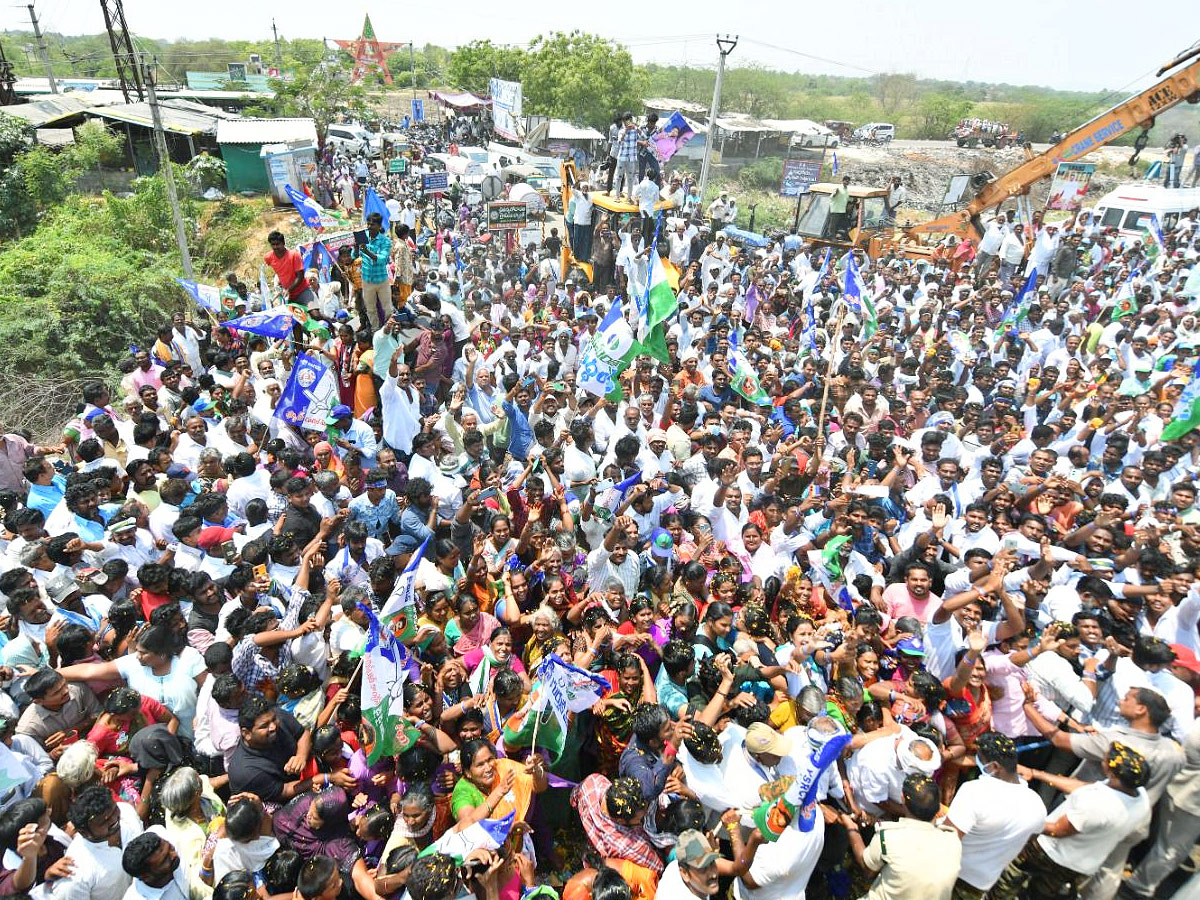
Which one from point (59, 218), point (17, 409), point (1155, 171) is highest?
point (1155, 171)

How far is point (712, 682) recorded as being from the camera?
12.4 ft

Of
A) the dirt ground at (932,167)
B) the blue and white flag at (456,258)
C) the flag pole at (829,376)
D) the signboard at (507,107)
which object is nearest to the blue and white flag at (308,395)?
the flag pole at (829,376)

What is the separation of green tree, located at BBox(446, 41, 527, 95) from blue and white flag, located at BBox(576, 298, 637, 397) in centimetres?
4758

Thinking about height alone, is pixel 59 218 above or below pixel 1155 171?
below

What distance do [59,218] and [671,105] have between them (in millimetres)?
37848

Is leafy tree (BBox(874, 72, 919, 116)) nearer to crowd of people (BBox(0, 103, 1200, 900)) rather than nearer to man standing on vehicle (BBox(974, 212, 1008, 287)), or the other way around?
man standing on vehicle (BBox(974, 212, 1008, 287))

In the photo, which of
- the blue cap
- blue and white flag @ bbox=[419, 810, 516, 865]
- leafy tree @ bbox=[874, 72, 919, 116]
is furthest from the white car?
leafy tree @ bbox=[874, 72, 919, 116]

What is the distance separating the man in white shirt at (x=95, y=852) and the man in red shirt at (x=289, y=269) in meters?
6.94

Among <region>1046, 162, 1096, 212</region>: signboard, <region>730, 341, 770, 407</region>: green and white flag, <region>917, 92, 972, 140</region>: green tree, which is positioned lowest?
<region>730, 341, 770, 407</region>: green and white flag

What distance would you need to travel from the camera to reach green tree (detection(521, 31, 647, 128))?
40.3m

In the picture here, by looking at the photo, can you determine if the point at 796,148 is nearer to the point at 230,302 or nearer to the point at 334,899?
the point at 230,302

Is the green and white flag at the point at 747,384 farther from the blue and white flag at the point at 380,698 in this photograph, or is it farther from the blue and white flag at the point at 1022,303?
the blue and white flag at the point at 1022,303

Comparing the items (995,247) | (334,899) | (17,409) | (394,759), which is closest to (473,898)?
(334,899)

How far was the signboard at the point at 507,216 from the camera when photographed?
14.3 metres
